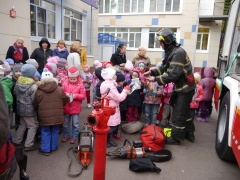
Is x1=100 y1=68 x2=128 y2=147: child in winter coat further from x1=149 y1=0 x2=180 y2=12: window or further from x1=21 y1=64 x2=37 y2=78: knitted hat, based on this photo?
x1=149 y1=0 x2=180 y2=12: window

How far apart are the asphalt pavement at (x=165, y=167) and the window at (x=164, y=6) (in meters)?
17.9

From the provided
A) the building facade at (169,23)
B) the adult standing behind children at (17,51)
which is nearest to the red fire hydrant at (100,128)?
the adult standing behind children at (17,51)

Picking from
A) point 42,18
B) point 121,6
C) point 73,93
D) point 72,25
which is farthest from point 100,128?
point 121,6

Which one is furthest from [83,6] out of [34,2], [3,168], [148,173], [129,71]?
[3,168]

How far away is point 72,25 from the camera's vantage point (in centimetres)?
1262

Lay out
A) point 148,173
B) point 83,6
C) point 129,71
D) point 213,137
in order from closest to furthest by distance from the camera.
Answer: point 148,173 < point 213,137 < point 129,71 < point 83,6

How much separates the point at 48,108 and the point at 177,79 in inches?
85.7

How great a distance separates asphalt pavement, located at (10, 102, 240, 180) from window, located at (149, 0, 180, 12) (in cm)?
1786

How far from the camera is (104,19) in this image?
21875 millimetres

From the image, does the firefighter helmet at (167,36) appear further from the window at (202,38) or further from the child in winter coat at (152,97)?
the window at (202,38)

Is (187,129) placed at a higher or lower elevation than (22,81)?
lower

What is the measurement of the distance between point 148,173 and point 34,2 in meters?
9.10

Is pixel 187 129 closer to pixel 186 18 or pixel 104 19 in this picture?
pixel 186 18

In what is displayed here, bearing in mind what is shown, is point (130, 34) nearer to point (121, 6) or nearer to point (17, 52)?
point (121, 6)
